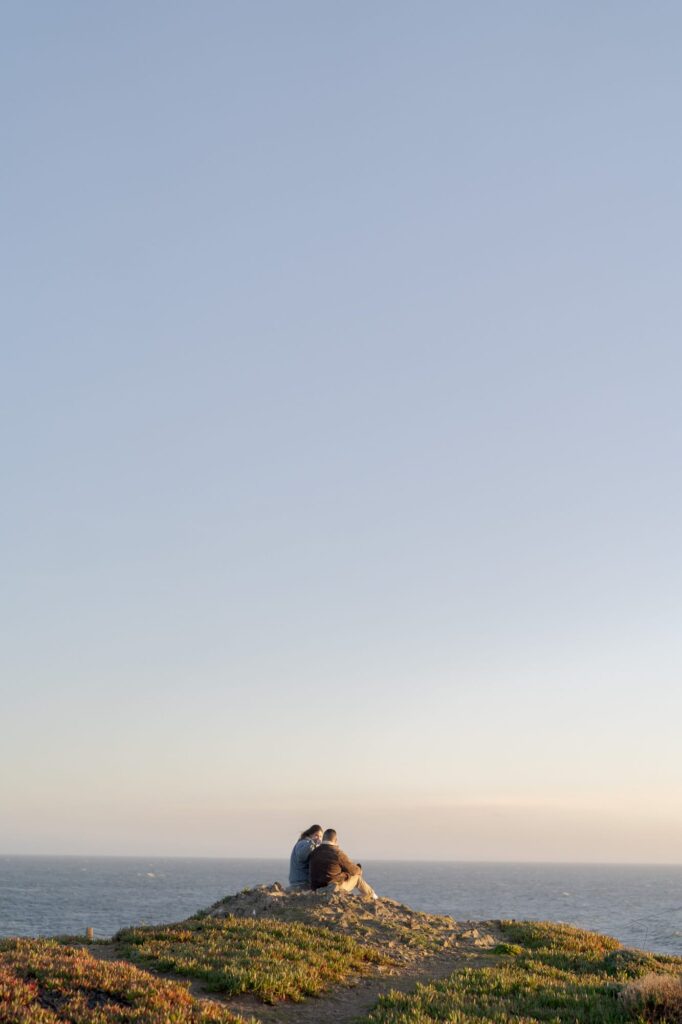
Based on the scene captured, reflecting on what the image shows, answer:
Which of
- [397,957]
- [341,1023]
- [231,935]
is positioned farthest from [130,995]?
[397,957]

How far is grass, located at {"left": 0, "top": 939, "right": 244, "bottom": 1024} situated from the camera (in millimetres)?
10539

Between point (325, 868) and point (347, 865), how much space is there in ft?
2.73

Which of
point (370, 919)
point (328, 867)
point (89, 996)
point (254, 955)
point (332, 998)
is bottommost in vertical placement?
point (370, 919)

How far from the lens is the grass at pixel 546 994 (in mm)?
12539

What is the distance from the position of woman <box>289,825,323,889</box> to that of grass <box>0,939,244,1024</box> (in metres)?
15.0

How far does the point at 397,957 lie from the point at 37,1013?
37.7ft

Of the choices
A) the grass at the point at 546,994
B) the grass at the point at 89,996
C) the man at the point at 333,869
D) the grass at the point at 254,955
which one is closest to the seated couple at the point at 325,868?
the man at the point at 333,869

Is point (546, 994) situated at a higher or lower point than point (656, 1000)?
lower

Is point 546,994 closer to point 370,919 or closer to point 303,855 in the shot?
point 370,919

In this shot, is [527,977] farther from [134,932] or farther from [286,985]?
[134,932]

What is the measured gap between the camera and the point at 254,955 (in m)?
16.9

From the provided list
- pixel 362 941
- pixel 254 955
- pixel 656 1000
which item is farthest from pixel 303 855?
pixel 656 1000

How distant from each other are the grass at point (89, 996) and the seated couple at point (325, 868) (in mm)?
13295

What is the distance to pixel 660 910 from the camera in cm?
8806
